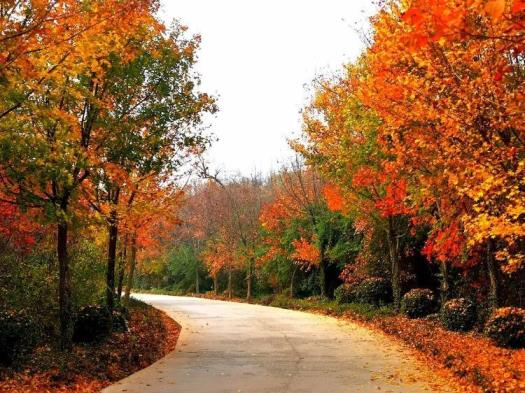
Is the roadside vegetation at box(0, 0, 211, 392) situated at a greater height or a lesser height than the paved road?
greater

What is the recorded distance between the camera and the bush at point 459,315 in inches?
584

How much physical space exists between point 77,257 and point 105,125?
3.98m

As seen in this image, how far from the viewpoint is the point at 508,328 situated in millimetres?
11953

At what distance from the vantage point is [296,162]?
3117cm

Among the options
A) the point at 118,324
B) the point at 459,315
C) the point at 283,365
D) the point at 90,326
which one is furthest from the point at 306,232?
the point at 283,365

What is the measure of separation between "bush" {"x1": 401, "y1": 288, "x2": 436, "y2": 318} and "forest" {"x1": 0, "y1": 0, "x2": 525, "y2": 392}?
0.22 feet

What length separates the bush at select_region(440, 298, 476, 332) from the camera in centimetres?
1484

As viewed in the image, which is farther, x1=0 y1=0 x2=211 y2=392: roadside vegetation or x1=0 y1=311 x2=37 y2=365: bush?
x1=0 y1=311 x2=37 y2=365: bush

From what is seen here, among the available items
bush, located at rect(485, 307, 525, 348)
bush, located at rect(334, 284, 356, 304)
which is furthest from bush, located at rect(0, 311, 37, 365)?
bush, located at rect(334, 284, 356, 304)

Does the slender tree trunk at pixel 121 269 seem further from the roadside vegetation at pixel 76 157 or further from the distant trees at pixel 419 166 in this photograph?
the distant trees at pixel 419 166

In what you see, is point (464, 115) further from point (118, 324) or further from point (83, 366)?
Result: point (118, 324)

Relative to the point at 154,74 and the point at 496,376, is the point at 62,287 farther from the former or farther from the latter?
the point at 496,376

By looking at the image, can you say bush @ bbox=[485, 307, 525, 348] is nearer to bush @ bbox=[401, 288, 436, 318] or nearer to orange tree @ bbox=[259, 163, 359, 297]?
bush @ bbox=[401, 288, 436, 318]

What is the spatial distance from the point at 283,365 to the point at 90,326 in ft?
14.9
